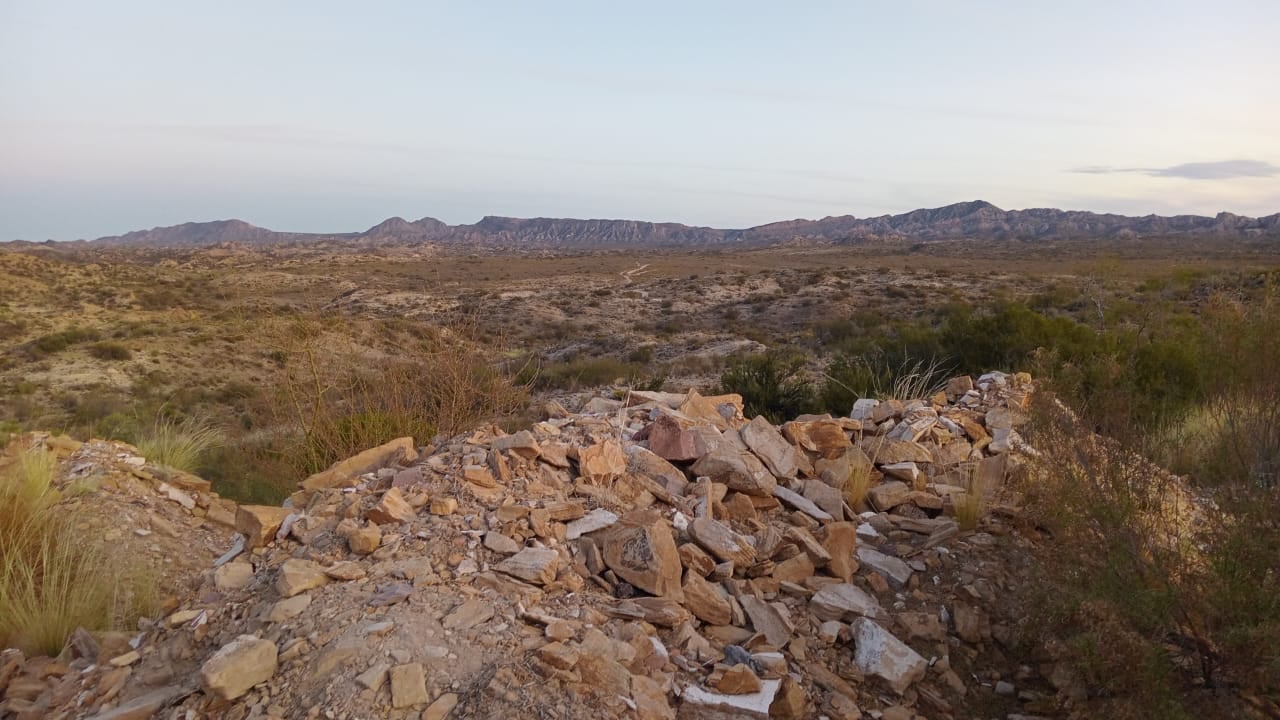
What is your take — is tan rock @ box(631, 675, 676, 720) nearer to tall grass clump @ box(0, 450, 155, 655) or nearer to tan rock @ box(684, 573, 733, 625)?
tan rock @ box(684, 573, 733, 625)

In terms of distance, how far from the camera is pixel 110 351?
21.7 m

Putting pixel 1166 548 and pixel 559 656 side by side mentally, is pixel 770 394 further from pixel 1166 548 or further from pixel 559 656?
pixel 559 656

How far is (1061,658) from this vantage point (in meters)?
3.90

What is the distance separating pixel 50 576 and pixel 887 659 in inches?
194

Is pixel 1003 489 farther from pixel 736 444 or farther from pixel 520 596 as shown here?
pixel 520 596

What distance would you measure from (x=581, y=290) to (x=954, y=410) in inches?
1493

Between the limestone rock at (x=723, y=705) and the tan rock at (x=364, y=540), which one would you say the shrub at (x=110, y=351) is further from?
the limestone rock at (x=723, y=705)

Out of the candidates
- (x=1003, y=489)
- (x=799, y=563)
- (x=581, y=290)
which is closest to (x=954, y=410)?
(x=1003, y=489)

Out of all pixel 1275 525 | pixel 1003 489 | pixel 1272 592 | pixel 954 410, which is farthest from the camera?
pixel 954 410

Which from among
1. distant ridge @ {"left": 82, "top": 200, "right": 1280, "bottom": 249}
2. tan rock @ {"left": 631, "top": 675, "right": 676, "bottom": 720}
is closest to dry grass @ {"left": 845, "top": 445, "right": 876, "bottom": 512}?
tan rock @ {"left": 631, "top": 675, "right": 676, "bottom": 720}

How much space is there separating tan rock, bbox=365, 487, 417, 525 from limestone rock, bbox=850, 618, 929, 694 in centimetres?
264

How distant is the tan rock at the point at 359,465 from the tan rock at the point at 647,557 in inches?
89.4

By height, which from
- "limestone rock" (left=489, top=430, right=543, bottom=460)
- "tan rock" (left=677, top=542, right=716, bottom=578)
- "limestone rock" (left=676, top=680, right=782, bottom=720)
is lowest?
"limestone rock" (left=676, top=680, right=782, bottom=720)

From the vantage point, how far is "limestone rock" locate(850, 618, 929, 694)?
3.90 meters
